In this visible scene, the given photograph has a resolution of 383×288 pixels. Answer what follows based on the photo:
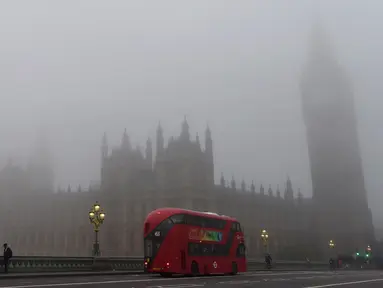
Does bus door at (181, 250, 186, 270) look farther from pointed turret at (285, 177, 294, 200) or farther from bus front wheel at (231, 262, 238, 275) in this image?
pointed turret at (285, 177, 294, 200)

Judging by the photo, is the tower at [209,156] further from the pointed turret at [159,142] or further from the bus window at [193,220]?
the bus window at [193,220]

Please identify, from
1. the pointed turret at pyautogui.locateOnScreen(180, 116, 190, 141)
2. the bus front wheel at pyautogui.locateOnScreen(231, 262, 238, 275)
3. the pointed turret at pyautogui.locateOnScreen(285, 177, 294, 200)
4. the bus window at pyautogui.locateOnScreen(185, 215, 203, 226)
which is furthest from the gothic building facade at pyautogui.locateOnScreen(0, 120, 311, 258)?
the bus window at pyautogui.locateOnScreen(185, 215, 203, 226)

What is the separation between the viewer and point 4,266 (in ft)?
75.3

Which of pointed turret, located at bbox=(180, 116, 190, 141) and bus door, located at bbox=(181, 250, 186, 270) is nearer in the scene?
bus door, located at bbox=(181, 250, 186, 270)

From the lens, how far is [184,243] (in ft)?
74.9

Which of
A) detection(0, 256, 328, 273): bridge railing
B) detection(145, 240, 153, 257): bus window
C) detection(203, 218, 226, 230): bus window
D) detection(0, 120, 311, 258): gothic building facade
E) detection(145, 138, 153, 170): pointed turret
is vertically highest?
detection(145, 138, 153, 170): pointed turret

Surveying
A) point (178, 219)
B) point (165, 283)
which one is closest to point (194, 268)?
point (178, 219)

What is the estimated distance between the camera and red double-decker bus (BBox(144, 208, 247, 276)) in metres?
22.3

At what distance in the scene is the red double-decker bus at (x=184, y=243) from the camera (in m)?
22.3

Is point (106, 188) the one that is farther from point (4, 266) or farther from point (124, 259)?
point (4, 266)

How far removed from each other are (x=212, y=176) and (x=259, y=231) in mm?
15212

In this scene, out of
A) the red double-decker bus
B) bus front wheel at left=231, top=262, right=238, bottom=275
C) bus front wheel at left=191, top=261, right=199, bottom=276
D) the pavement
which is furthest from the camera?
bus front wheel at left=231, top=262, right=238, bottom=275

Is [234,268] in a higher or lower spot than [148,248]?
lower

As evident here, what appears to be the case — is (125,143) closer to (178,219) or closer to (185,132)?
(185,132)
